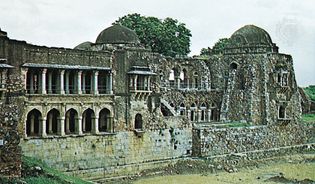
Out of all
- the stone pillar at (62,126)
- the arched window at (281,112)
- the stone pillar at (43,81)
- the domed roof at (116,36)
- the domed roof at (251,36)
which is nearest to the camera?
the stone pillar at (43,81)

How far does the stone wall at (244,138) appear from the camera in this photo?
38500 millimetres

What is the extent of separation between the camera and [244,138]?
41.8 meters

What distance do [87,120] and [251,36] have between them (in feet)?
63.6

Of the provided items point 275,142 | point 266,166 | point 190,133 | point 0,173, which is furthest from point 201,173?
point 0,173

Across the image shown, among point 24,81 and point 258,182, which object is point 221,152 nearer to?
point 258,182

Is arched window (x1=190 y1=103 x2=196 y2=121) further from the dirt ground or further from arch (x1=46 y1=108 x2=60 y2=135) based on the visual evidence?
arch (x1=46 y1=108 x2=60 y2=135)

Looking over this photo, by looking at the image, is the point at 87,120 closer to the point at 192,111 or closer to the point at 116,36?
the point at 116,36

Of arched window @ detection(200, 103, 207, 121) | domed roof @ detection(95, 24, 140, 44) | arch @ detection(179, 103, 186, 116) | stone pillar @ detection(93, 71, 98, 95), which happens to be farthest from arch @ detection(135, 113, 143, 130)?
arched window @ detection(200, 103, 207, 121)

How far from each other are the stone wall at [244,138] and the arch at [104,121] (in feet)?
22.9

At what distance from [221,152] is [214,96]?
9.65 meters

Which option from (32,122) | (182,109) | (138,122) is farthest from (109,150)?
(182,109)

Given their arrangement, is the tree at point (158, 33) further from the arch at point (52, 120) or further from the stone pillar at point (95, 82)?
the arch at point (52, 120)

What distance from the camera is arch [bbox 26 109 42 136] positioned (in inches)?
1216

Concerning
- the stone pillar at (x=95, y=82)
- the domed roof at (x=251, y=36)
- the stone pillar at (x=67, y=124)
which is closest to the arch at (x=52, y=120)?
the stone pillar at (x=67, y=124)
